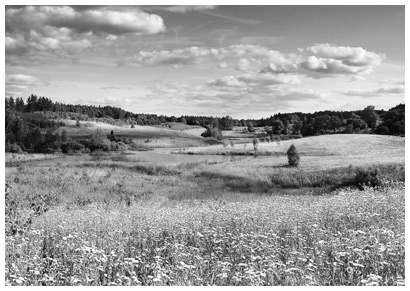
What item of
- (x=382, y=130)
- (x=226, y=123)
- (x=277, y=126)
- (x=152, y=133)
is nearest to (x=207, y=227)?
(x=226, y=123)

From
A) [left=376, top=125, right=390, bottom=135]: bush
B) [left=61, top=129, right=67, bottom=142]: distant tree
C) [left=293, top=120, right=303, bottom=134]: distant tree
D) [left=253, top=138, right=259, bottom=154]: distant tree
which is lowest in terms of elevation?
[left=253, top=138, right=259, bottom=154]: distant tree

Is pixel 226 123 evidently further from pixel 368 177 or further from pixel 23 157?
pixel 23 157

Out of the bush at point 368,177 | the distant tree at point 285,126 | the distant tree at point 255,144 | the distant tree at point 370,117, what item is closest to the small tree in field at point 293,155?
the distant tree at point 255,144

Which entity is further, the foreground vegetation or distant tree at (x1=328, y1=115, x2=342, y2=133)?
distant tree at (x1=328, y1=115, x2=342, y2=133)

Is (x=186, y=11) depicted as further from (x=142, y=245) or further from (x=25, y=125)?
(x=25, y=125)

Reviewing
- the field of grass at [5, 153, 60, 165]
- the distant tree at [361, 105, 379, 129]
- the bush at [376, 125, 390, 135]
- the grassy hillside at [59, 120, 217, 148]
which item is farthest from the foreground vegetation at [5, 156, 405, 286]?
the distant tree at [361, 105, 379, 129]

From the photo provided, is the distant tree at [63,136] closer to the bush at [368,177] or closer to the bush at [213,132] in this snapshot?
the bush at [213,132]

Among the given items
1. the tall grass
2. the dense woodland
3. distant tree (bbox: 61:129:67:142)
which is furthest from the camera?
distant tree (bbox: 61:129:67:142)

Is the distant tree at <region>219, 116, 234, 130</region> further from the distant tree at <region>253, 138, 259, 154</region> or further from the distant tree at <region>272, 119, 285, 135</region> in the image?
the distant tree at <region>272, 119, 285, 135</region>
